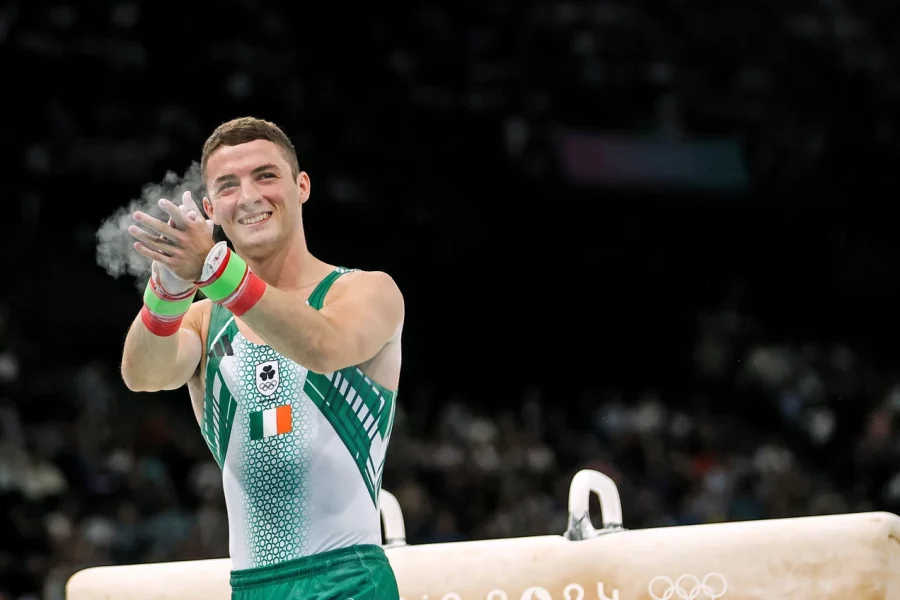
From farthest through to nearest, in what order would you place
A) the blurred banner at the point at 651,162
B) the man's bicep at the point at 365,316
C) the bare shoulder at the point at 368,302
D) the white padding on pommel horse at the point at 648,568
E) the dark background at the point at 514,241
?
the blurred banner at the point at 651,162, the dark background at the point at 514,241, the white padding on pommel horse at the point at 648,568, the bare shoulder at the point at 368,302, the man's bicep at the point at 365,316

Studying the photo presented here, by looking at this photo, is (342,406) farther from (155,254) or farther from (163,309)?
(155,254)

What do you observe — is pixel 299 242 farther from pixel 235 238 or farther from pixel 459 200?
pixel 459 200

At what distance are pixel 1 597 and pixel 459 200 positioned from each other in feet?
21.3

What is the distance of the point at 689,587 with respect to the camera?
13.9 ft

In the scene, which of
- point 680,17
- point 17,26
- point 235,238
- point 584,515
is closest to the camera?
point 235,238

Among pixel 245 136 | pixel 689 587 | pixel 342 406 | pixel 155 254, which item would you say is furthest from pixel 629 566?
pixel 155 254

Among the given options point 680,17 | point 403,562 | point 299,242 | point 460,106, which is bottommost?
point 403,562

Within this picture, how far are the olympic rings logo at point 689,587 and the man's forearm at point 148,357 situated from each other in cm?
201

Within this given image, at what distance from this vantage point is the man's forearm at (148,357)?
3.21 m

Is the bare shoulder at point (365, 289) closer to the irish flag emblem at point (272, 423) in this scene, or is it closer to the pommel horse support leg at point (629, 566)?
the irish flag emblem at point (272, 423)

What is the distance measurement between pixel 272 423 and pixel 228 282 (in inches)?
21.5

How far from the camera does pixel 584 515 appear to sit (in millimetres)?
4375

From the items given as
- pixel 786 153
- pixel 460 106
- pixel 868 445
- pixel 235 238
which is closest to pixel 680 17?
pixel 786 153

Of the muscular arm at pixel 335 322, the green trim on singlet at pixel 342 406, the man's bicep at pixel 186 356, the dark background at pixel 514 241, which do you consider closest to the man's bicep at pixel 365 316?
the muscular arm at pixel 335 322
